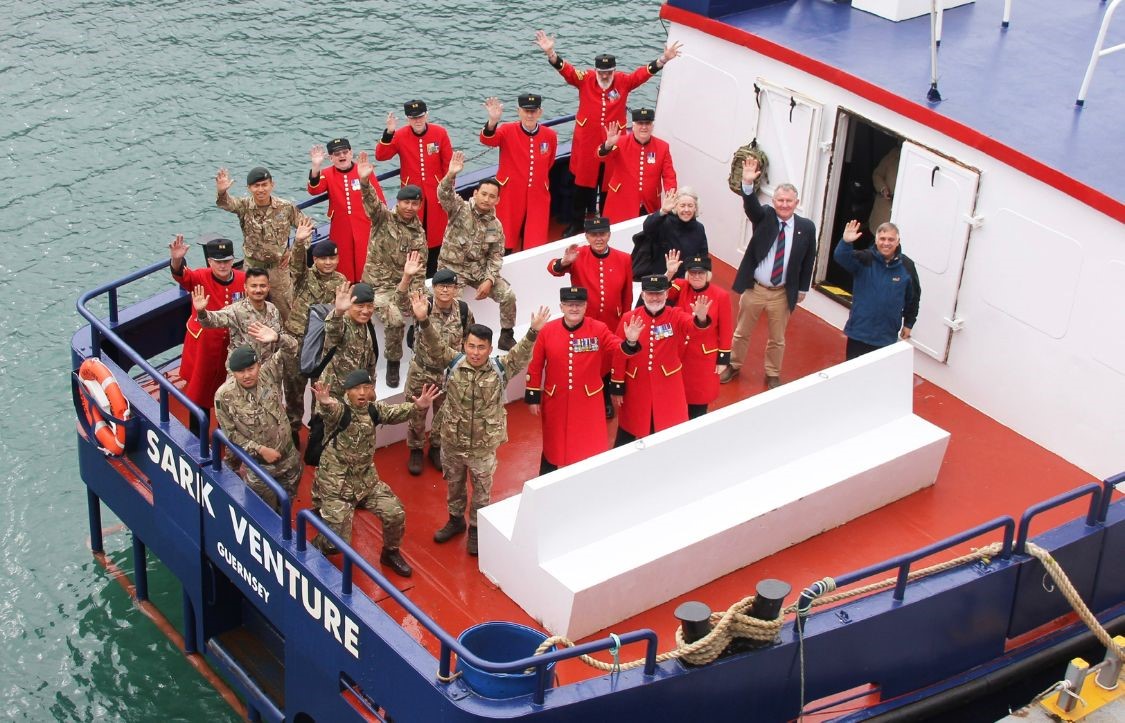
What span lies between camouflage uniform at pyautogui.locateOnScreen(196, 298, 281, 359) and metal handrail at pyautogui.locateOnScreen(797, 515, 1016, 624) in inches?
153

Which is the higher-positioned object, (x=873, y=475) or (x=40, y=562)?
(x=873, y=475)

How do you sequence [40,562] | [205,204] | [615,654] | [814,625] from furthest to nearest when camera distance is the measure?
[205,204] < [40,562] < [814,625] < [615,654]

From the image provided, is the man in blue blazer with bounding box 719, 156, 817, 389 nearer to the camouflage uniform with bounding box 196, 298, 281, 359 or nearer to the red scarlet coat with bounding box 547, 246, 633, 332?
the red scarlet coat with bounding box 547, 246, 633, 332

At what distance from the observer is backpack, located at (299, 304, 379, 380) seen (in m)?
9.48

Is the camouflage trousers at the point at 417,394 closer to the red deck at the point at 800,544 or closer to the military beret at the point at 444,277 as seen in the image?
the red deck at the point at 800,544

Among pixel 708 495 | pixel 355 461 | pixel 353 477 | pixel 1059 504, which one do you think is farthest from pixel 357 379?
pixel 1059 504

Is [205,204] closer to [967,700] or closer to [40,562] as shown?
[40,562]

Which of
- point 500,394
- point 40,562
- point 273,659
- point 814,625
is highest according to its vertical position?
point 500,394

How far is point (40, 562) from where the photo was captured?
39.8 ft

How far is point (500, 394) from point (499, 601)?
4.12ft

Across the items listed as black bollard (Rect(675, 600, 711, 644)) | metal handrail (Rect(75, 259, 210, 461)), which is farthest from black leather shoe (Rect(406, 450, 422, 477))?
black bollard (Rect(675, 600, 711, 644))

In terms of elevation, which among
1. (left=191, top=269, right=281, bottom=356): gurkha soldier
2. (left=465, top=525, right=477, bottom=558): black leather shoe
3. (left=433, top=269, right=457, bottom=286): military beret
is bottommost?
(left=465, top=525, right=477, bottom=558): black leather shoe

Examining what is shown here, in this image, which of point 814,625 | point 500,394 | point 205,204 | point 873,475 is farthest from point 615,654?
point 205,204

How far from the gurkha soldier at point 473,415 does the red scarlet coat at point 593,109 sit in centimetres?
344
